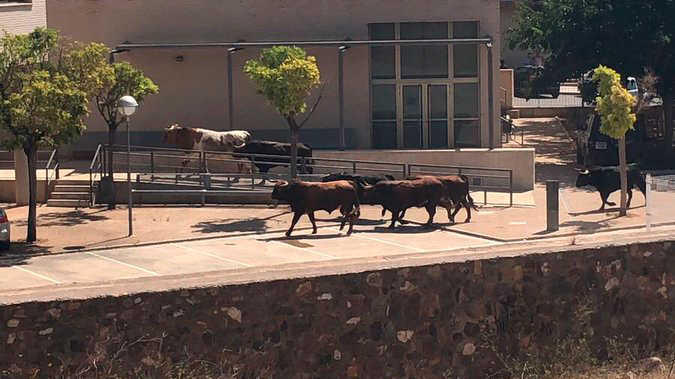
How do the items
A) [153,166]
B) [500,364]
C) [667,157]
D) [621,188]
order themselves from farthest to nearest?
[667,157] < [153,166] < [621,188] < [500,364]

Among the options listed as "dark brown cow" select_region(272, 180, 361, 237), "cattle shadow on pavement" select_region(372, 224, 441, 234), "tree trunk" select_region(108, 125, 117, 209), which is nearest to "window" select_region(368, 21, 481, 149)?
"tree trunk" select_region(108, 125, 117, 209)

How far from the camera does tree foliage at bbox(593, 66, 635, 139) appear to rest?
2836 centimetres

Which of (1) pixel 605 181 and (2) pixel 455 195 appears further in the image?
(1) pixel 605 181

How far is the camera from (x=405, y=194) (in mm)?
26641

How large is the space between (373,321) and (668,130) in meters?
31.0

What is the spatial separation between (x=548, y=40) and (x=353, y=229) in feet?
52.7

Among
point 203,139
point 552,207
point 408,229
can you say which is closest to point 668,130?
point 552,207

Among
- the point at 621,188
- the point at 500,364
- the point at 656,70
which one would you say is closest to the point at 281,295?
the point at 500,364

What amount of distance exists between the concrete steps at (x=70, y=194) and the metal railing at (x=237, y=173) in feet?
1.35

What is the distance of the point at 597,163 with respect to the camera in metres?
37.2

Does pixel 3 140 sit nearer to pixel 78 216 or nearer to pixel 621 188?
pixel 78 216

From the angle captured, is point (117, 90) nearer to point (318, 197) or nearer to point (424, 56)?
point (318, 197)

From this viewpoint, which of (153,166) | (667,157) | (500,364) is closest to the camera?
(500,364)

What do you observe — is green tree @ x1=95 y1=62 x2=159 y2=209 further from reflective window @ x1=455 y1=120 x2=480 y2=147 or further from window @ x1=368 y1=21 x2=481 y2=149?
reflective window @ x1=455 y1=120 x2=480 y2=147
